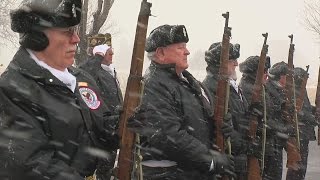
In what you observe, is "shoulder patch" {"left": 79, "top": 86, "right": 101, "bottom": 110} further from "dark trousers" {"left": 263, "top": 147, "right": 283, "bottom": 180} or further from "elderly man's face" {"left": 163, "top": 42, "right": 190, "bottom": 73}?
"dark trousers" {"left": 263, "top": 147, "right": 283, "bottom": 180}

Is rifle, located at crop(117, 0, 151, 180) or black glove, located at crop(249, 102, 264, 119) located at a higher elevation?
black glove, located at crop(249, 102, 264, 119)

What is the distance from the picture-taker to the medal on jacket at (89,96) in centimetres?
264

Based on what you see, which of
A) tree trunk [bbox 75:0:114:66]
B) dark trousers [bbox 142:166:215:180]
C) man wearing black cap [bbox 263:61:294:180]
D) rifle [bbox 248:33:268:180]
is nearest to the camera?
dark trousers [bbox 142:166:215:180]

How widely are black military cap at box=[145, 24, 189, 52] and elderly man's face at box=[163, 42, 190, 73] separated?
0.13 feet

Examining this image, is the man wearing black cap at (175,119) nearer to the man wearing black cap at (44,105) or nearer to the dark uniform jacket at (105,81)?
the man wearing black cap at (44,105)

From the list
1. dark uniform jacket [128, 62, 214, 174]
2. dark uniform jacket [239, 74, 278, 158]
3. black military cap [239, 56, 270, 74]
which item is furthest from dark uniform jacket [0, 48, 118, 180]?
black military cap [239, 56, 270, 74]

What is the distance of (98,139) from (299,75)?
5922 millimetres

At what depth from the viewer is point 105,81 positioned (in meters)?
6.08

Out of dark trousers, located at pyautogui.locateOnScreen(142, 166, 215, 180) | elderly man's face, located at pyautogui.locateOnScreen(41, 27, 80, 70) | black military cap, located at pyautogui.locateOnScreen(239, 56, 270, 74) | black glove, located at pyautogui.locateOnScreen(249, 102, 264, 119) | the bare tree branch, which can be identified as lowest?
dark trousers, located at pyautogui.locateOnScreen(142, 166, 215, 180)

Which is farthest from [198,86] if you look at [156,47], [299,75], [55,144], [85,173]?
[299,75]

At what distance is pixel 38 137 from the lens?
2.10 meters

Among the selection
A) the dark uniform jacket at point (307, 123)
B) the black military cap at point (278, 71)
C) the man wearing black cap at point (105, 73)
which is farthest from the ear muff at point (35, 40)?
the dark uniform jacket at point (307, 123)

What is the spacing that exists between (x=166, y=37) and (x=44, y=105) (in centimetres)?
169

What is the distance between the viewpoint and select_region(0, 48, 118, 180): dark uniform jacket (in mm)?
2047
